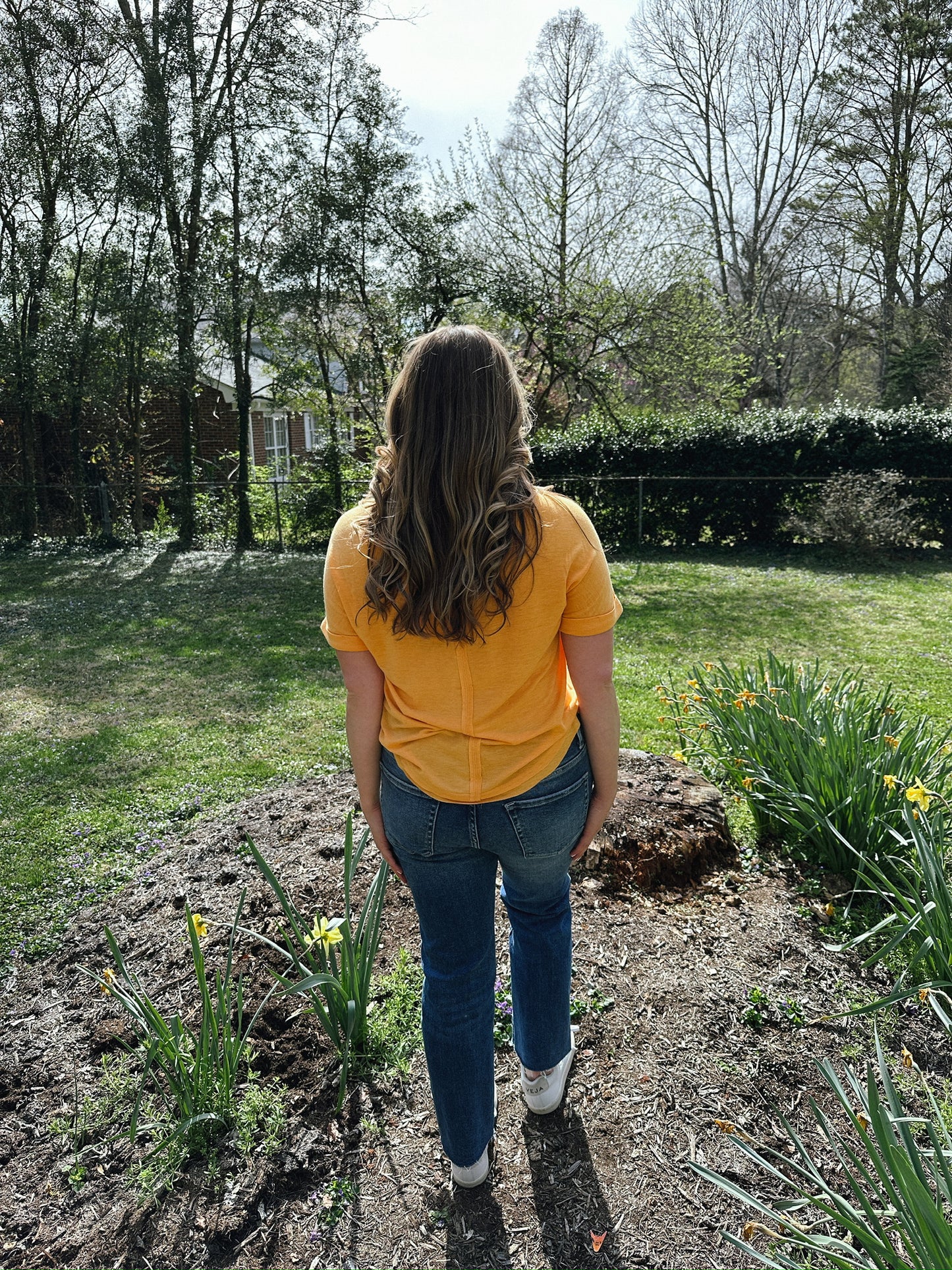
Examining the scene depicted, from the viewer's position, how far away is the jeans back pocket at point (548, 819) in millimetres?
1470

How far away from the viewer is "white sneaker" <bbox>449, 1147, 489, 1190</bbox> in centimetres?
170

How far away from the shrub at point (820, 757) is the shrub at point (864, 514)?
7.46 m

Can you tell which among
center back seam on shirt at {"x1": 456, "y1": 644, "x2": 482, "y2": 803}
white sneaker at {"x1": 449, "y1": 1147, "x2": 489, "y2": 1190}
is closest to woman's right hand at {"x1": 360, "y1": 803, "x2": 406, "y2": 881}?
center back seam on shirt at {"x1": 456, "y1": 644, "x2": 482, "y2": 803}

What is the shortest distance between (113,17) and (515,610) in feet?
51.7

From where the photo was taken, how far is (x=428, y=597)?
51.9 inches

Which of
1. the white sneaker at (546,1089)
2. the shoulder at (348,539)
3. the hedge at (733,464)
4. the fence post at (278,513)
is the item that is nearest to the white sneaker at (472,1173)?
the white sneaker at (546,1089)

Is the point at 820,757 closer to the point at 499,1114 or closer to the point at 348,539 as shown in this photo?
the point at 499,1114

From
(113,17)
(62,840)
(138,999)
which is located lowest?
(62,840)

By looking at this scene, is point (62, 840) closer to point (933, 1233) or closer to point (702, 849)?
point (702, 849)

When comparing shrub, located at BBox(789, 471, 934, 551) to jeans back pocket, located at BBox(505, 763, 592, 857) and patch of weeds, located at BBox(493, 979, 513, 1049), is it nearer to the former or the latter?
patch of weeds, located at BBox(493, 979, 513, 1049)

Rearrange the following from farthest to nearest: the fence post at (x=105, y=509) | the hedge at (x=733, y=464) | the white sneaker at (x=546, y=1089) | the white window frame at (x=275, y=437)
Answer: the white window frame at (x=275, y=437), the fence post at (x=105, y=509), the hedge at (x=733, y=464), the white sneaker at (x=546, y=1089)

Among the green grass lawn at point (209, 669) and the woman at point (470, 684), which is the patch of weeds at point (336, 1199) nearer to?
the woman at point (470, 684)

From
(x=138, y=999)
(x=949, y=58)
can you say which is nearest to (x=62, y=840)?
(x=138, y=999)

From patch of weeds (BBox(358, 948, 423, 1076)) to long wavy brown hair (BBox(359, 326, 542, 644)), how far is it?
48.3 inches
